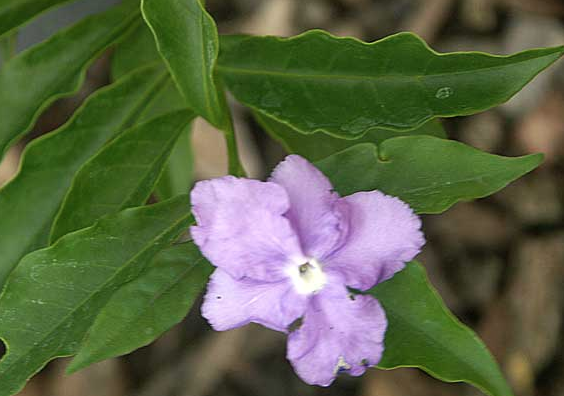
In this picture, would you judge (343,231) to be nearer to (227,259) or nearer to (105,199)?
(227,259)

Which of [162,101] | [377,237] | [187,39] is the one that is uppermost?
[187,39]

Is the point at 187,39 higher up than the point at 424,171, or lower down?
higher up

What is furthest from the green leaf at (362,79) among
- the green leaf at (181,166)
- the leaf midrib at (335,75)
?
the green leaf at (181,166)

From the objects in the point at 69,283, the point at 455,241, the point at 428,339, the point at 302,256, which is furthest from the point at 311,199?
the point at 455,241

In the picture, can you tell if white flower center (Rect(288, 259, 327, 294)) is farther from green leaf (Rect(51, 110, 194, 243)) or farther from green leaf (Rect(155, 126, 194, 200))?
green leaf (Rect(155, 126, 194, 200))

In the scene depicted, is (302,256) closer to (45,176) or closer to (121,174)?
(121,174)

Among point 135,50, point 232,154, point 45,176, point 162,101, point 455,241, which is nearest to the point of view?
point 232,154

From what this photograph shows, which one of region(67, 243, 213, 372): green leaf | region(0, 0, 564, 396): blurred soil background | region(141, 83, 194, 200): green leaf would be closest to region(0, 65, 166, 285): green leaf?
region(141, 83, 194, 200): green leaf
